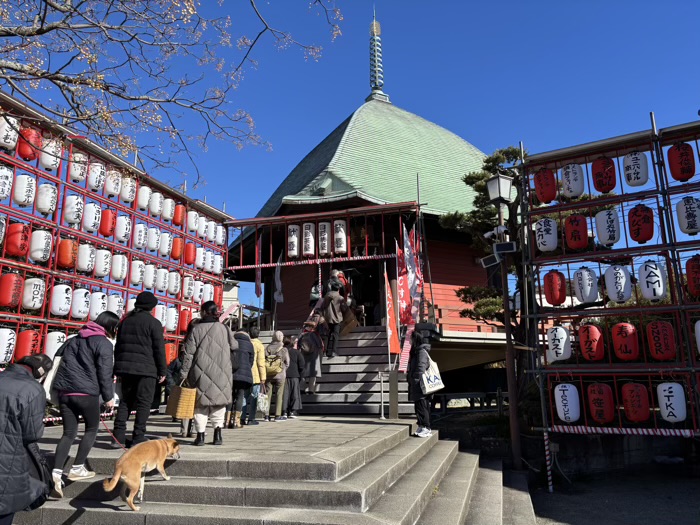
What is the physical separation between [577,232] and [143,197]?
994 centimetres

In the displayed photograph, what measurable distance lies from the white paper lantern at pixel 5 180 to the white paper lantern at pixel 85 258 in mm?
1865

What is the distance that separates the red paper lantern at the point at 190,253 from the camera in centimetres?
1468

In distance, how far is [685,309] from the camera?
331 inches

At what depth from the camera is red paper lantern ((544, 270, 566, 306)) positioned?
9316 mm

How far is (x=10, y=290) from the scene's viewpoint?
8.95 meters

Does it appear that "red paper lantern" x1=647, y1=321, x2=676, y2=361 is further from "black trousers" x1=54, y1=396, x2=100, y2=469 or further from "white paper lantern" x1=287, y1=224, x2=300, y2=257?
"white paper lantern" x1=287, y1=224, x2=300, y2=257

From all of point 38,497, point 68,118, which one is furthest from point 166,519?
point 68,118

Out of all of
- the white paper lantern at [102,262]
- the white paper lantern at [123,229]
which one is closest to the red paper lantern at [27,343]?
the white paper lantern at [102,262]

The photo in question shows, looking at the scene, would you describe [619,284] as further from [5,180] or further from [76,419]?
[5,180]

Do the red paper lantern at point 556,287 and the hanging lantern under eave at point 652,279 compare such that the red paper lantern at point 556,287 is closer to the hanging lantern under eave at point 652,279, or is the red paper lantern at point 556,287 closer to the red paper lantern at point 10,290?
the hanging lantern under eave at point 652,279

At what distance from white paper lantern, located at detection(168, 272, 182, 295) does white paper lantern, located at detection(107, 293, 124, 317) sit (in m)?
2.09

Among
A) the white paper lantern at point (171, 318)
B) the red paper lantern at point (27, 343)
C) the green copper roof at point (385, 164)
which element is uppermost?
the green copper roof at point (385, 164)

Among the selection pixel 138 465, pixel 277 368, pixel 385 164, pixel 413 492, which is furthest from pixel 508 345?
pixel 385 164

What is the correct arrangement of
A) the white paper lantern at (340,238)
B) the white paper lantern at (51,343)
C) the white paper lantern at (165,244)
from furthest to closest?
1. the white paper lantern at (340,238)
2. the white paper lantern at (165,244)
3. the white paper lantern at (51,343)
